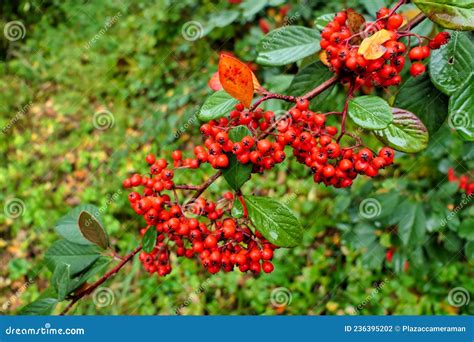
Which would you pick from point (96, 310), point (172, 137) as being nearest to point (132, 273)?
point (96, 310)

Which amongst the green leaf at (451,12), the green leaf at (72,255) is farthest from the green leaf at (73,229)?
the green leaf at (451,12)

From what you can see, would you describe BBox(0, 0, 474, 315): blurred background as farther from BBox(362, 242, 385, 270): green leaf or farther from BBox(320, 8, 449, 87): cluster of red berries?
BBox(320, 8, 449, 87): cluster of red berries

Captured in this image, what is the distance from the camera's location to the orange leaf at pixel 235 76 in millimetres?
983

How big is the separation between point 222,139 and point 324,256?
2.29 m

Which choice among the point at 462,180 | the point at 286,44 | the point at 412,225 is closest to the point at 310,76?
the point at 286,44

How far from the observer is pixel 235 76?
100 cm

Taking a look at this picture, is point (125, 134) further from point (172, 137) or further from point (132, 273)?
point (132, 273)

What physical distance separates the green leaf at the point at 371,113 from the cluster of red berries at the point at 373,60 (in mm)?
47

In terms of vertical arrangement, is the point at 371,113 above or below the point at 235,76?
below

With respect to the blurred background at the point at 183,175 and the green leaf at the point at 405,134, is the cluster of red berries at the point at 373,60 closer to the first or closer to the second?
the green leaf at the point at 405,134

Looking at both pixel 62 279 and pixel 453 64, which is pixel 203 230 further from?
pixel 453 64

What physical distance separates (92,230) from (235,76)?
0.64 meters

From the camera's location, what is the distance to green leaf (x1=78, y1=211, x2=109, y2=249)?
1.27m

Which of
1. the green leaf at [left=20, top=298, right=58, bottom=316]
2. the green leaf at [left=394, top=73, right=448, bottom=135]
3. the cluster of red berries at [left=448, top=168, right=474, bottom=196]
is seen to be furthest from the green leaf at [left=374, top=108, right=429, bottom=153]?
the cluster of red berries at [left=448, top=168, right=474, bottom=196]
